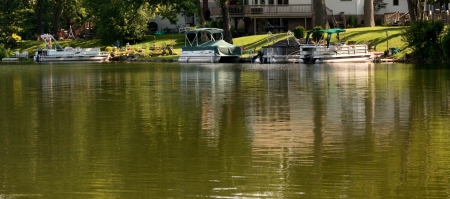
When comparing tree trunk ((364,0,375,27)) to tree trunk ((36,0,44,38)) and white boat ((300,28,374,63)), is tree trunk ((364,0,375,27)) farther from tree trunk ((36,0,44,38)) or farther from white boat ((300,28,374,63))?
tree trunk ((36,0,44,38))

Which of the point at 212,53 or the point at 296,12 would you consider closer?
the point at 212,53

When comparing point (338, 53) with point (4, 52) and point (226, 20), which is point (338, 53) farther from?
point (4, 52)

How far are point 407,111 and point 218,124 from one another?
6479 mm

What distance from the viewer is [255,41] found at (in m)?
82.4

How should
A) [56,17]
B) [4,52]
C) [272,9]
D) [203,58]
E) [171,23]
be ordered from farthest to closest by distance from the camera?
[171,23]
[56,17]
[4,52]
[272,9]
[203,58]

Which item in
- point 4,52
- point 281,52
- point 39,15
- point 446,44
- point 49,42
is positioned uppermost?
point 39,15

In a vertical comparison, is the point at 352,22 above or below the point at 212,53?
above

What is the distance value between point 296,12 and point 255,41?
12.7m

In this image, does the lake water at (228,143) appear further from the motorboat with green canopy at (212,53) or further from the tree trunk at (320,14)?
the tree trunk at (320,14)

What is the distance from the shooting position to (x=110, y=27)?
97500 mm

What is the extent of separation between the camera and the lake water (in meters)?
15.6

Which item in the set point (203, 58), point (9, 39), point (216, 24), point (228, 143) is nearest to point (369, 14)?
point (203, 58)

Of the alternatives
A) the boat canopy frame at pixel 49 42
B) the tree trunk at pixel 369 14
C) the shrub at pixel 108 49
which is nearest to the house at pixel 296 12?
the tree trunk at pixel 369 14

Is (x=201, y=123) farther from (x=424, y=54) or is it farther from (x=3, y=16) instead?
(x=3, y=16)
